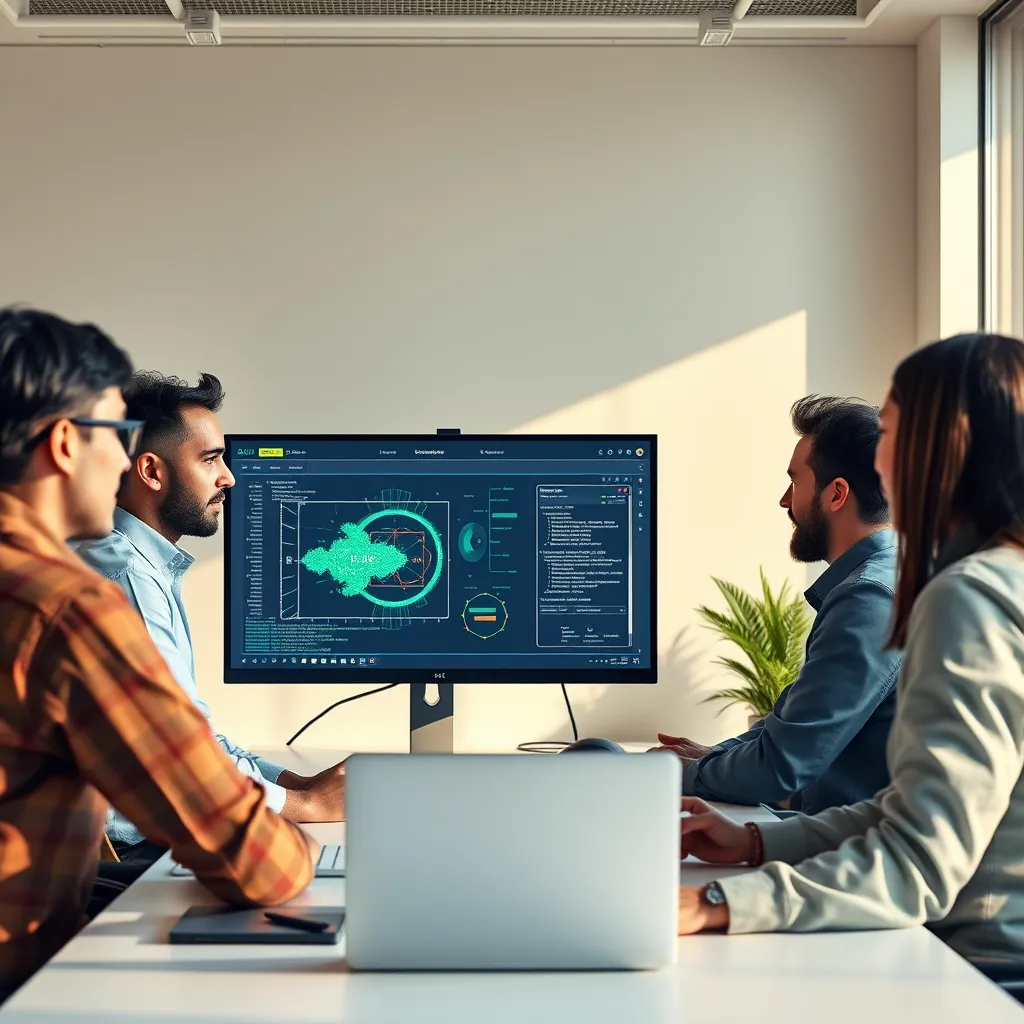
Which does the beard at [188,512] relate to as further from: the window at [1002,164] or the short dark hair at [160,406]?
the window at [1002,164]

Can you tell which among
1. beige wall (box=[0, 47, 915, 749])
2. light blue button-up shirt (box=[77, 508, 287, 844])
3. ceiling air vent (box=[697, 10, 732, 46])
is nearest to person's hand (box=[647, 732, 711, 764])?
light blue button-up shirt (box=[77, 508, 287, 844])

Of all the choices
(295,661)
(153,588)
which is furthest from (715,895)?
(153,588)

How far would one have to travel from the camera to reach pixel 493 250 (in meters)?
4.39

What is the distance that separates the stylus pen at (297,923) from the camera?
124cm

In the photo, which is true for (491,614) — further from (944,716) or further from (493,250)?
(493,250)

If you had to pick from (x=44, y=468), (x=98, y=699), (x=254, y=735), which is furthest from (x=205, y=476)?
(x=254, y=735)

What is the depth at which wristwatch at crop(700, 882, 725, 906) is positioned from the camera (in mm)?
1255

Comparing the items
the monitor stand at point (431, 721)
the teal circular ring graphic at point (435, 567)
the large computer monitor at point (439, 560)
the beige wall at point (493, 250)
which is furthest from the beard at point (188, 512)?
the beige wall at point (493, 250)

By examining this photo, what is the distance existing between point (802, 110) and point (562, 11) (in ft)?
3.14

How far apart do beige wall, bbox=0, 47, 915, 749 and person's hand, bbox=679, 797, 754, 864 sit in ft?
9.48

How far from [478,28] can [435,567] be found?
273 cm

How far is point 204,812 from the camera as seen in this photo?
4.00 feet

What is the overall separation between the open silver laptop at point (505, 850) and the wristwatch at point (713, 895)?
0.14m

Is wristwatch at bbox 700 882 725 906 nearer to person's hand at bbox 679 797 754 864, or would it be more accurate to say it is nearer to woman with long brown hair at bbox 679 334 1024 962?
woman with long brown hair at bbox 679 334 1024 962
